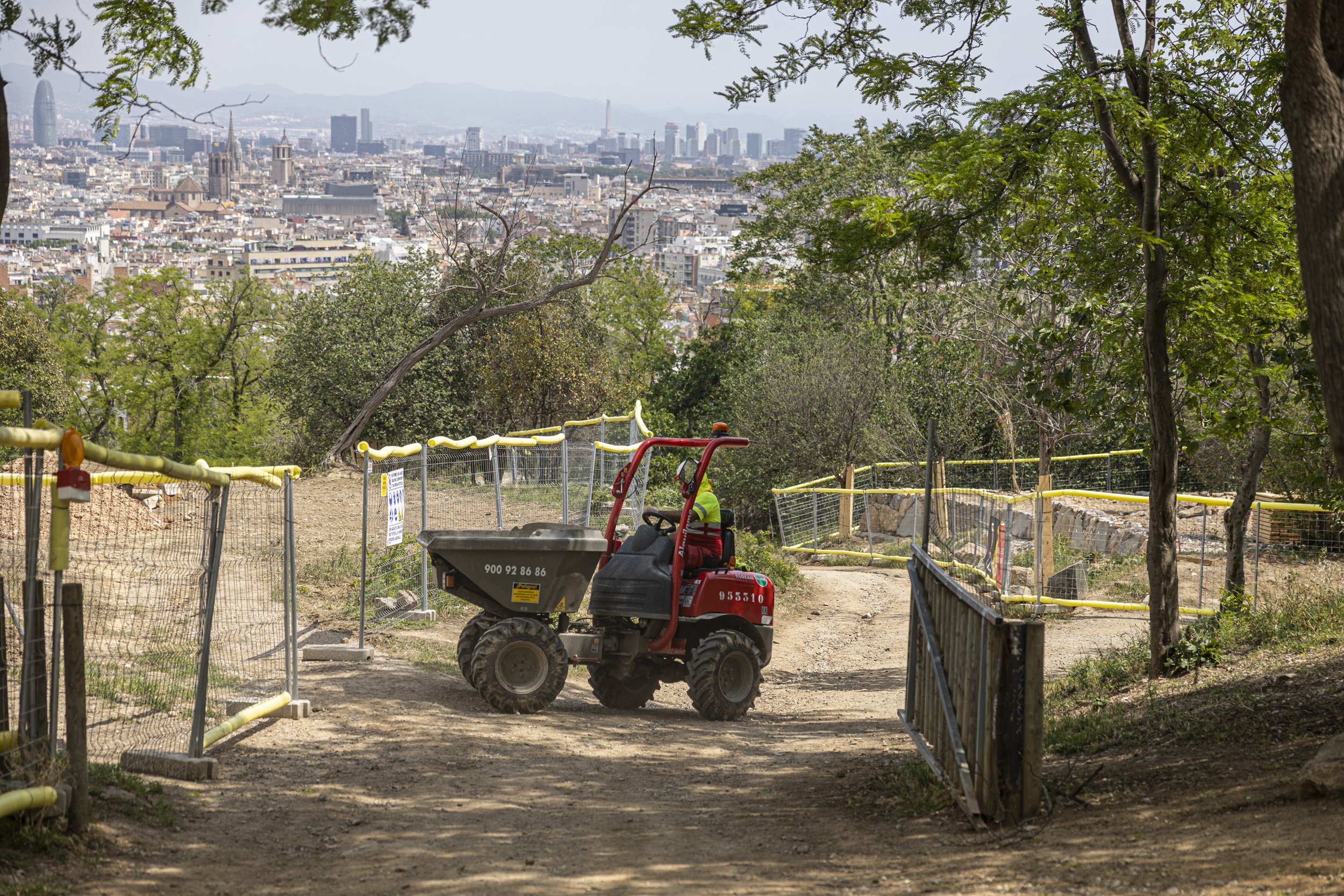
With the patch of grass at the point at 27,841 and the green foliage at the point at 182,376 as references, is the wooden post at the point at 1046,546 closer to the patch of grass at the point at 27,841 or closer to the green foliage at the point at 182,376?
the patch of grass at the point at 27,841

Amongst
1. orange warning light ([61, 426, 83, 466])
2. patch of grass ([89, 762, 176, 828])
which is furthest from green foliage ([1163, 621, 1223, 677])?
orange warning light ([61, 426, 83, 466])

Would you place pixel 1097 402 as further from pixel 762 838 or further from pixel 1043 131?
pixel 762 838

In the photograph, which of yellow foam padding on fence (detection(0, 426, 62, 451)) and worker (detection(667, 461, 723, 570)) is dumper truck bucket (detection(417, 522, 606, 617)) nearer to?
worker (detection(667, 461, 723, 570))

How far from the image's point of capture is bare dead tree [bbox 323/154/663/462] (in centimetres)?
2431

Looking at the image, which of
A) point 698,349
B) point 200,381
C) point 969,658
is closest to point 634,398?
point 698,349

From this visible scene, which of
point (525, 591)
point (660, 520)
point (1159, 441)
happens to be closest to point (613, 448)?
point (660, 520)

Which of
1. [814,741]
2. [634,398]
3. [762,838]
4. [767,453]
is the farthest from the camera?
[634,398]

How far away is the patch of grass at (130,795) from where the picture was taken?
18.8 ft

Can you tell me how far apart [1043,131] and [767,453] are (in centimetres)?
2080

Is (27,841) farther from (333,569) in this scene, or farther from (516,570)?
(333,569)

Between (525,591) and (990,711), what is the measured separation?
4.43 metres

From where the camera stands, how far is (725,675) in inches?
380

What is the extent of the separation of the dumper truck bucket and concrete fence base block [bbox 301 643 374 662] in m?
1.68

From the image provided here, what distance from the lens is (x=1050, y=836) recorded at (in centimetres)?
547
